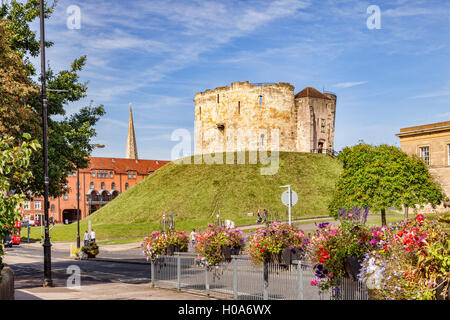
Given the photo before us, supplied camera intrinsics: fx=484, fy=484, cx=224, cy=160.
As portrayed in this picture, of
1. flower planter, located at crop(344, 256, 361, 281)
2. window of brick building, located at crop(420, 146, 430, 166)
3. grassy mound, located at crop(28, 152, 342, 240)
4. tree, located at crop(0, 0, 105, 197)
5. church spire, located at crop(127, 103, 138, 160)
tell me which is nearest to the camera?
flower planter, located at crop(344, 256, 361, 281)

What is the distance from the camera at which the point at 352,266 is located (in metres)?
9.21

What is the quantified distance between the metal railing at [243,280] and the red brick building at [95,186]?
10404 centimetres

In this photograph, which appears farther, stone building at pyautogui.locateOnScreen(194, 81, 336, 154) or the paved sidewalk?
stone building at pyautogui.locateOnScreen(194, 81, 336, 154)

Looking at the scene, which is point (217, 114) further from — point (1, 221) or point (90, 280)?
point (1, 221)

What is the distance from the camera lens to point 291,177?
8456 cm

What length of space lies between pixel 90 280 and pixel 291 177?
6577cm

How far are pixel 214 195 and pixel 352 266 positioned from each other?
6795cm

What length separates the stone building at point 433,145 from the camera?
200 ft

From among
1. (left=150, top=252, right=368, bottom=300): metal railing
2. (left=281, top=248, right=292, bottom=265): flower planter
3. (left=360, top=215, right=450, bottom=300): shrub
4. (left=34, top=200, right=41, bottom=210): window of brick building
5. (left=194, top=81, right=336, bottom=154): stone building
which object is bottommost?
(left=34, top=200, right=41, bottom=210): window of brick building

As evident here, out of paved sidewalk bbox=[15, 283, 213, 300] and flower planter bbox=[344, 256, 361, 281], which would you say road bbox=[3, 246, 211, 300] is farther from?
flower planter bbox=[344, 256, 361, 281]

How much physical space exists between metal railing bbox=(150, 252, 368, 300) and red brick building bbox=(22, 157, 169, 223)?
10404 centimetres

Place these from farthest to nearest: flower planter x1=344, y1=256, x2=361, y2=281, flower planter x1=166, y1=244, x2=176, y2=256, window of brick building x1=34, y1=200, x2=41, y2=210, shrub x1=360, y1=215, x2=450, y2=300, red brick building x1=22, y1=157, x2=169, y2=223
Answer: window of brick building x1=34, y1=200, x2=41, y2=210 < red brick building x1=22, y1=157, x2=169, y2=223 < flower planter x1=166, y1=244, x2=176, y2=256 < flower planter x1=344, y1=256, x2=361, y2=281 < shrub x1=360, y1=215, x2=450, y2=300

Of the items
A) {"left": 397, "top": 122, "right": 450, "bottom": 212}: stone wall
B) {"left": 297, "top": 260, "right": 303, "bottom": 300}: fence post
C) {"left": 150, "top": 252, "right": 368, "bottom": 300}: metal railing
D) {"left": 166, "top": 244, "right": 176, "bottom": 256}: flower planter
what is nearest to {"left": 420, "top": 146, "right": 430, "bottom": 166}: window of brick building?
{"left": 397, "top": 122, "right": 450, "bottom": 212}: stone wall

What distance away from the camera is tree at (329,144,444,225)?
4809cm
